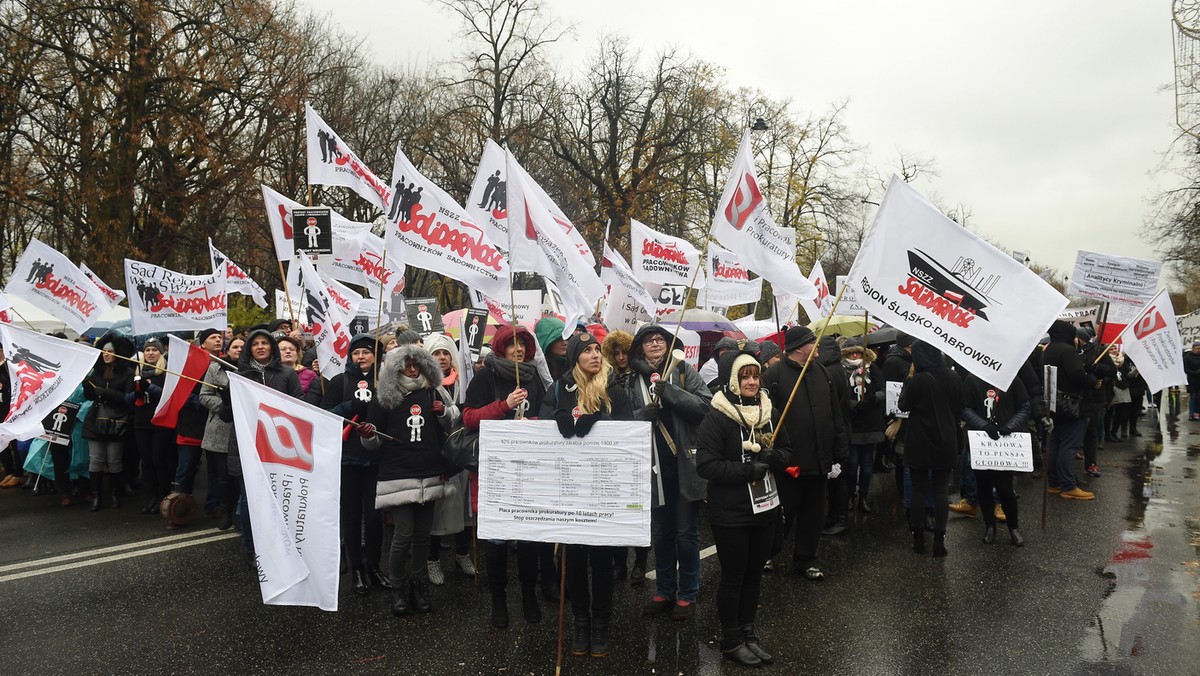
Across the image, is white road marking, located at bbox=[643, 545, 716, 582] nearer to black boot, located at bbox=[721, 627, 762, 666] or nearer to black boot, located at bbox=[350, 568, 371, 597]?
black boot, located at bbox=[721, 627, 762, 666]

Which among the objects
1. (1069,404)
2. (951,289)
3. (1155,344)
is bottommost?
(1069,404)

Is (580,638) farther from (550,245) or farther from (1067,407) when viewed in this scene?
(1067,407)

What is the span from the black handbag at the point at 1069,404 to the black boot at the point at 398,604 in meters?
7.50

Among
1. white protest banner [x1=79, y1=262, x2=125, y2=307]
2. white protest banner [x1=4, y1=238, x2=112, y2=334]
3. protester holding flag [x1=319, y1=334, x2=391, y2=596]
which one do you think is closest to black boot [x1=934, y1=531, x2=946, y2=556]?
protester holding flag [x1=319, y1=334, x2=391, y2=596]

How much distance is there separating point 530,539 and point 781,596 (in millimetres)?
2161

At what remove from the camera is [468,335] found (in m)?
8.37

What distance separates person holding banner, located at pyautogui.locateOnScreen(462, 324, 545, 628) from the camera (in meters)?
5.21

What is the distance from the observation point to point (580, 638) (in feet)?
15.9

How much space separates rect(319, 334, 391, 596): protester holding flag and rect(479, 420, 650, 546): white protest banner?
150cm

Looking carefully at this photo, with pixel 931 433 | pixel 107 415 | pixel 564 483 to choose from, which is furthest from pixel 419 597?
pixel 107 415

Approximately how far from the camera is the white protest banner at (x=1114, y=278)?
37.6 feet

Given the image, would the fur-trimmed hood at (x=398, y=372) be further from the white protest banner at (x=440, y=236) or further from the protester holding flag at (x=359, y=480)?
the white protest banner at (x=440, y=236)

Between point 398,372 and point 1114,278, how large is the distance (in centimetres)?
1077

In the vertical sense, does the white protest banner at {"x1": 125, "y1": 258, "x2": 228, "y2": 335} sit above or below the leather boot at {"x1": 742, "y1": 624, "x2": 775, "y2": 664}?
above
